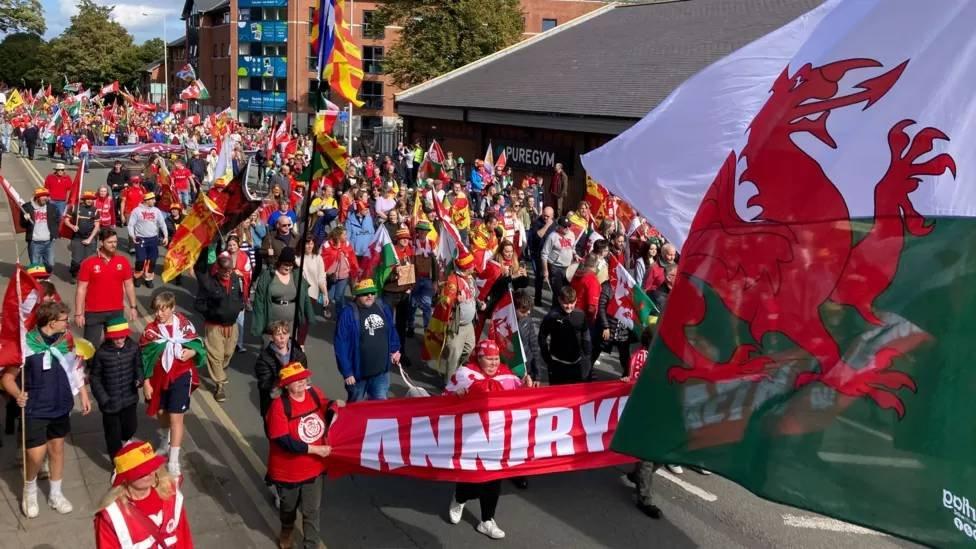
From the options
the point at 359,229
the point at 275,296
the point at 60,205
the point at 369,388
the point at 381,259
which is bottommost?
the point at 369,388

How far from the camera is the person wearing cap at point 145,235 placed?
14.2 meters

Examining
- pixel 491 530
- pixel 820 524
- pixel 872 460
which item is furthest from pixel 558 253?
pixel 872 460

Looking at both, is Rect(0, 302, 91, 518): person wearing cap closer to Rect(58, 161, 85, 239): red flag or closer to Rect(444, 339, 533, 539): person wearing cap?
Rect(444, 339, 533, 539): person wearing cap

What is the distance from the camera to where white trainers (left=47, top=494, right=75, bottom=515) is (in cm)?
642

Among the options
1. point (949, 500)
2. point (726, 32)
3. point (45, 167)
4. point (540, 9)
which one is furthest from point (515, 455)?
point (540, 9)

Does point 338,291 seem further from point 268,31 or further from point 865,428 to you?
point 268,31

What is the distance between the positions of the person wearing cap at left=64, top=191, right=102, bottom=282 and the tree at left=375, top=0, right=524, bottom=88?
30755 mm

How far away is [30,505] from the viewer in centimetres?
633

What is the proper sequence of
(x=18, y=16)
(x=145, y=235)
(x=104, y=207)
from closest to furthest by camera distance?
(x=145, y=235) < (x=104, y=207) < (x=18, y=16)

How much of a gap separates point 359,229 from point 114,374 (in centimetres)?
713

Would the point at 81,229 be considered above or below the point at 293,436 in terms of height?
above

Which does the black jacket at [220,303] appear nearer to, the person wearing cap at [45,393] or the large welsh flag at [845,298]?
the person wearing cap at [45,393]

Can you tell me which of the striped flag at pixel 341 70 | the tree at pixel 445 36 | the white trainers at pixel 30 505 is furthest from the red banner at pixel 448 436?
the tree at pixel 445 36

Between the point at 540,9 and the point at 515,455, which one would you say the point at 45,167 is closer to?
the point at 515,455
